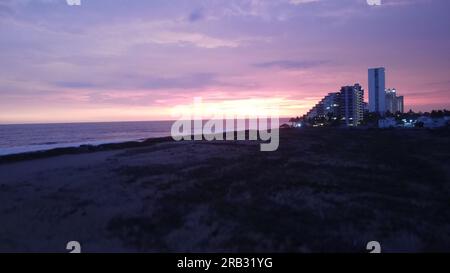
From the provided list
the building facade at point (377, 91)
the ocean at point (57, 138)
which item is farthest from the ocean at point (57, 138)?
the building facade at point (377, 91)

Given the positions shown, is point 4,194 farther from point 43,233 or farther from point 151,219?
point 151,219

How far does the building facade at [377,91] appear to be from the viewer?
164 meters

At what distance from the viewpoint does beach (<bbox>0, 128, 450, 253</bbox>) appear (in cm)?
892

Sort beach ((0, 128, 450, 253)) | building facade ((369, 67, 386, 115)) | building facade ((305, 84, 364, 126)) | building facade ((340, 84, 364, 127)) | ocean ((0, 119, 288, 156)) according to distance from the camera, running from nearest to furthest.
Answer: beach ((0, 128, 450, 253)) < ocean ((0, 119, 288, 156)) < building facade ((305, 84, 364, 126)) < building facade ((340, 84, 364, 127)) < building facade ((369, 67, 386, 115))

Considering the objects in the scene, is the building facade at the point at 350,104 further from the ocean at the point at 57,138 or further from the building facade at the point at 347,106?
the ocean at the point at 57,138

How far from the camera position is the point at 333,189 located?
48.5 ft

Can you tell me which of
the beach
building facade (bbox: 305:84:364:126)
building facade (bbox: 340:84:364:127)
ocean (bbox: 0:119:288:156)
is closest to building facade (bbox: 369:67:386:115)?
building facade (bbox: 305:84:364:126)

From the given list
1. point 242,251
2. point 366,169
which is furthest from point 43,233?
point 366,169

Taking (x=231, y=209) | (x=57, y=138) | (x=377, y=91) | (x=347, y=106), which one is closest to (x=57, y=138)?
(x=57, y=138)

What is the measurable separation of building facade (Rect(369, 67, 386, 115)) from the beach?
15673 cm

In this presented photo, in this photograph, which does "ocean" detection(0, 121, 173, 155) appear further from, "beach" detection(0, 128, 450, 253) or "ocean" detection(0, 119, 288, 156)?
"beach" detection(0, 128, 450, 253)

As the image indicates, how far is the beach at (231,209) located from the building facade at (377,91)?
15673cm
